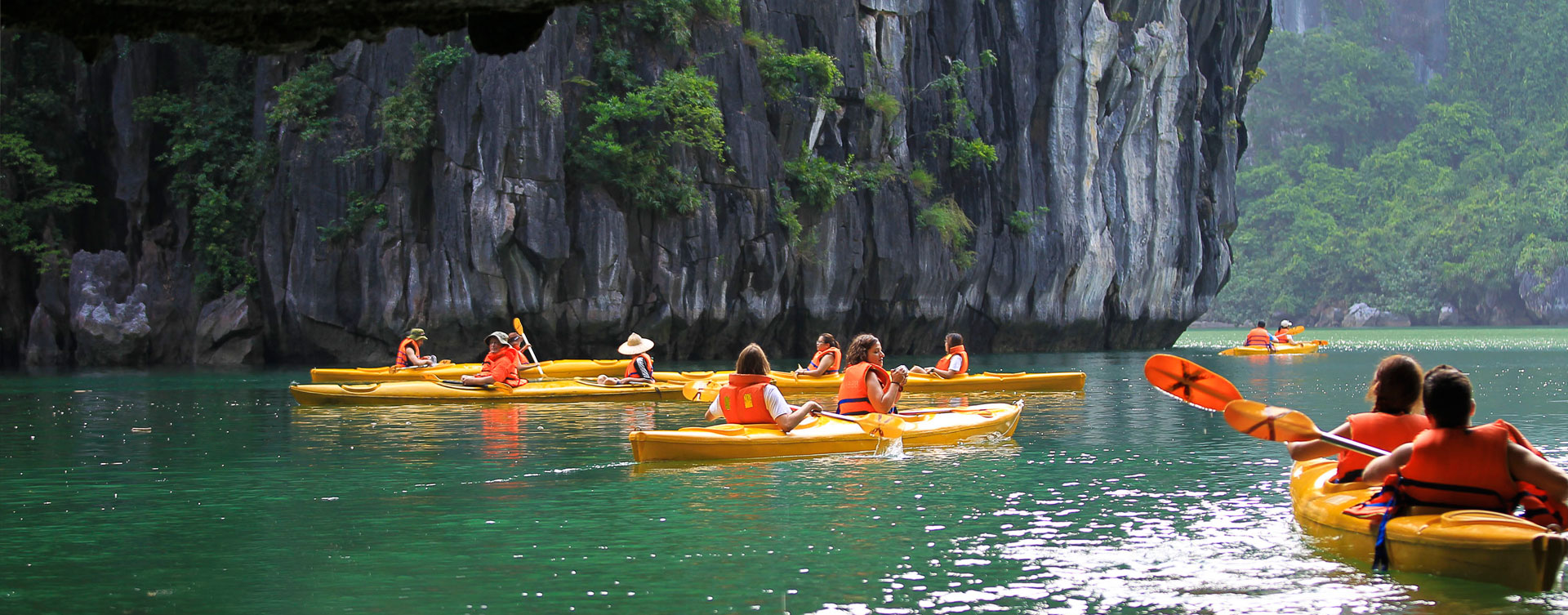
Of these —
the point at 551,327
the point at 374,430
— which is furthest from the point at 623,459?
the point at 551,327

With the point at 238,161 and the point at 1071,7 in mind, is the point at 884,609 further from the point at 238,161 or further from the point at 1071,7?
the point at 1071,7

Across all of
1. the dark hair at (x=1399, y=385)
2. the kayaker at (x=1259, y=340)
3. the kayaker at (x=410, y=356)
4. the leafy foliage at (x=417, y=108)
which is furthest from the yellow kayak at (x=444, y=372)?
the kayaker at (x=1259, y=340)

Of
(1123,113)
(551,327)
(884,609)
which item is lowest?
(884,609)

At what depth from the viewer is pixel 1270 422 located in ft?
24.5

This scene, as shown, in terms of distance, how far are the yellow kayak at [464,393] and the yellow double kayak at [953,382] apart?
3.26 feet

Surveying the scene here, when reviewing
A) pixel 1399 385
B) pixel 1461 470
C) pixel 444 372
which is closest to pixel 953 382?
pixel 444 372

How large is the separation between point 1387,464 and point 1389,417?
0.69 meters

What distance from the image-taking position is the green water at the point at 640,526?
21.0 ft

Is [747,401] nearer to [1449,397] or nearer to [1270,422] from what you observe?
[1270,422]

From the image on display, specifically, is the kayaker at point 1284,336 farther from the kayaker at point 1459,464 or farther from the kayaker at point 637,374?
the kayaker at point 1459,464

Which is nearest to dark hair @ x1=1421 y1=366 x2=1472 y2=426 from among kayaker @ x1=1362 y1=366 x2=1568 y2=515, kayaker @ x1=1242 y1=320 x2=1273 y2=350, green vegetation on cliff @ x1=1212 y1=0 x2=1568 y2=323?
kayaker @ x1=1362 y1=366 x2=1568 y2=515

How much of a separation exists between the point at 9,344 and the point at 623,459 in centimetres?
2591

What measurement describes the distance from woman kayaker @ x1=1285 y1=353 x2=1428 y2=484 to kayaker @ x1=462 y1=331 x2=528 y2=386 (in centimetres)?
1224

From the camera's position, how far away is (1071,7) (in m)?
38.7
